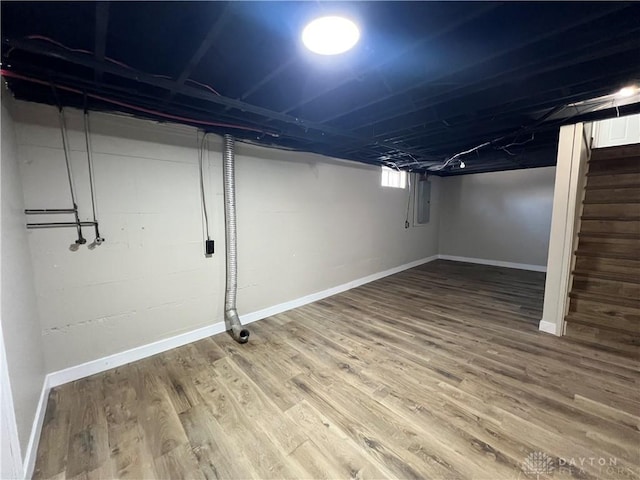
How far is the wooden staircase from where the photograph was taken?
2574 mm

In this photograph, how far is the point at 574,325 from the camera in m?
2.78

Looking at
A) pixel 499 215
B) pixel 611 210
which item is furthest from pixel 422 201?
pixel 611 210

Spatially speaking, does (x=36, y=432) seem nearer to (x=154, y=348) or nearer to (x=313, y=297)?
(x=154, y=348)

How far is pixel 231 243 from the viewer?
2.74 meters

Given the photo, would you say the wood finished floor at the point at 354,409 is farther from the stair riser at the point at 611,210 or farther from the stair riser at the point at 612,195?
the stair riser at the point at 612,195

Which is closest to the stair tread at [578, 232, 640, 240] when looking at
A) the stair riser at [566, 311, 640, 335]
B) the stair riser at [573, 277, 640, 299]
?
the stair riser at [573, 277, 640, 299]

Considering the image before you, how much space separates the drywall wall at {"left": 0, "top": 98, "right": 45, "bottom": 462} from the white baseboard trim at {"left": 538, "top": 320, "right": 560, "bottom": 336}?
4262mm

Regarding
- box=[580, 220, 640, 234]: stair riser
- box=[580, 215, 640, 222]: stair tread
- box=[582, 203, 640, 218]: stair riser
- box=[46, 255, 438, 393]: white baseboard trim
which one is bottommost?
box=[46, 255, 438, 393]: white baseboard trim

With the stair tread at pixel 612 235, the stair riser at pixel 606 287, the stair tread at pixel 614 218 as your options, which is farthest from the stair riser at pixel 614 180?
the stair riser at pixel 606 287

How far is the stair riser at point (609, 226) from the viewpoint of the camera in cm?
266

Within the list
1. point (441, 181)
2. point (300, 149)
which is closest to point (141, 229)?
point (300, 149)

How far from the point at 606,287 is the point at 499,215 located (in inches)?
147

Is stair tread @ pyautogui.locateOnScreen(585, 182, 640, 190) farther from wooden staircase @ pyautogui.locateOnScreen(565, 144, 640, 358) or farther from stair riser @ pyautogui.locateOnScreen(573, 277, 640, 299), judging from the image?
stair riser @ pyautogui.locateOnScreen(573, 277, 640, 299)

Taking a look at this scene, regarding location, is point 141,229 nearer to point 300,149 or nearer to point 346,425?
point 300,149
